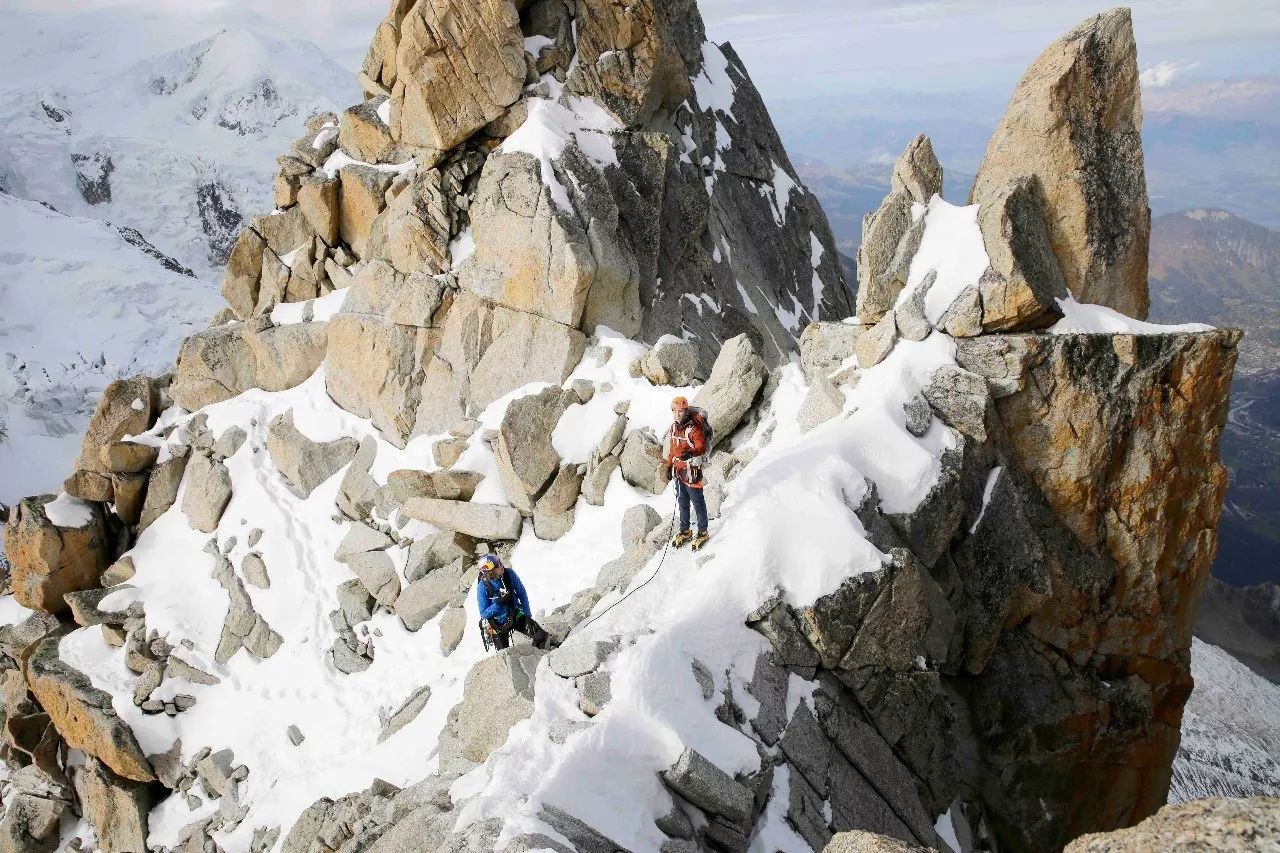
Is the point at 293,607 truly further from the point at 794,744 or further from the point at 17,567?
the point at 794,744

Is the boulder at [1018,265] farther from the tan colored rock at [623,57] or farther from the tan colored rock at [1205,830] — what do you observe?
the tan colored rock at [623,57]

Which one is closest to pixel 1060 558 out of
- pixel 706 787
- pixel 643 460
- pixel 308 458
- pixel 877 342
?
pixel 877 342

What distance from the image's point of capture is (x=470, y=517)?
76.5 ft

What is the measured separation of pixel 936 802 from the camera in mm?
15961

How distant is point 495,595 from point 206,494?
18103 mm

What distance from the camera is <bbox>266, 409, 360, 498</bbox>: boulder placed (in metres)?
27.8

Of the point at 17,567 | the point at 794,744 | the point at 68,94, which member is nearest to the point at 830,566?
the point at 794,744

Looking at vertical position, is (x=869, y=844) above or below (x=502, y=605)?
above

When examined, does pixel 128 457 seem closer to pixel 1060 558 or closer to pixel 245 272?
pixel 245 272

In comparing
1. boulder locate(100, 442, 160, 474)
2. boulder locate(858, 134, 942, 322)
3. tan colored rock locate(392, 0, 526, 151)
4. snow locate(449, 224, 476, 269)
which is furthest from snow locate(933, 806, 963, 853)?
boulder locate(100, 442, 160, 474)

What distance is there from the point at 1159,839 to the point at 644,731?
21.9ft

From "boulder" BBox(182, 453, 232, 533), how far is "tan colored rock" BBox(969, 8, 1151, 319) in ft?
87.8

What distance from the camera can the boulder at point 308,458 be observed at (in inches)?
1094

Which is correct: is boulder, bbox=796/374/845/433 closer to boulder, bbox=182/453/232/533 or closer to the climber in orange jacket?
the climber in orange jacket
